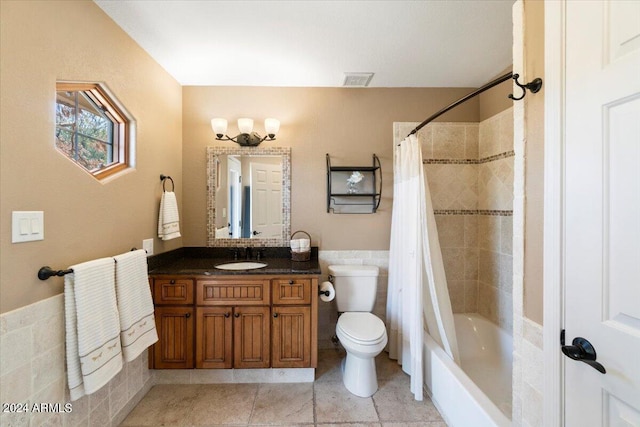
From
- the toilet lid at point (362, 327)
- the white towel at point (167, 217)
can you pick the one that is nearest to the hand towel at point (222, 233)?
the white towel at point (167, 217)

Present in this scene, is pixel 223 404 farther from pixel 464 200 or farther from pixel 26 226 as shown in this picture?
pixel 464 200

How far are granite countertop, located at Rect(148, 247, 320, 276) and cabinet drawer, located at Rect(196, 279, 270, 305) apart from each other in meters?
0.07

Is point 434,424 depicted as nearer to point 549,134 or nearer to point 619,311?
point 619,311

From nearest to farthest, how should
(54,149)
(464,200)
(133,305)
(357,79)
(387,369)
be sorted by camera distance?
(54,149), (133,305), (387,369), (357,79), (464,200)

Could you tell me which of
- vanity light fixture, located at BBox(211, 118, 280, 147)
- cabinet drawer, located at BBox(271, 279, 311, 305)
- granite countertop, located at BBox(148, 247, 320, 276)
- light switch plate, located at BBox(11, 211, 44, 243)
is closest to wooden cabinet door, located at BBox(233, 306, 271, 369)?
cabinet drawer, located at BBox(271, 279, 311, 305)

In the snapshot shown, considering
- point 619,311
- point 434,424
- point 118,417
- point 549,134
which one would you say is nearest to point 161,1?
point 549,134

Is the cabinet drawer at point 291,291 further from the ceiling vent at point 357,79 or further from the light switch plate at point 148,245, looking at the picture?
the ceiling vent at point 357,79

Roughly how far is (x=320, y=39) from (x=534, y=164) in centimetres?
155

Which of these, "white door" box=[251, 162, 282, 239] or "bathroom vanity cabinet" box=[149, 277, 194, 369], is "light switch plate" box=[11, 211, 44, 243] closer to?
"bathroom vanity cabinet" box=[149, 277, 194, 369]

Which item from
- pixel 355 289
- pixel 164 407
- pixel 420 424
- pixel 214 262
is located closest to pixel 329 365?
pixel 355 289

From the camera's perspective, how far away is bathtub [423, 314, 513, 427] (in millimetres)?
1352

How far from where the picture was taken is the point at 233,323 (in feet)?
6.38

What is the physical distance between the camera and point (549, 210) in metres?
0.88

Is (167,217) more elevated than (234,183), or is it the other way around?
(234,183)
